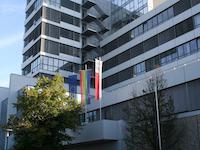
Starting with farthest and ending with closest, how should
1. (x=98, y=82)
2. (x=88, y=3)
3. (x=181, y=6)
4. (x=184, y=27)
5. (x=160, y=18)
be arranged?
(x=88, y=3)
(x=160, y=18)
(x=181, y=6)
(x=184, y=27)
(x=98, y=82)

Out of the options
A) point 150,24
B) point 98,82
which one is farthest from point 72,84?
point 150,24

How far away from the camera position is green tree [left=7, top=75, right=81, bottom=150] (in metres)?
32.8

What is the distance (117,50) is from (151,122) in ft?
121

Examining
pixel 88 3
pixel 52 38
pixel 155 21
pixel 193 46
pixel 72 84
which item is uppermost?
pixel 88 3

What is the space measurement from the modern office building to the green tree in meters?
3.61

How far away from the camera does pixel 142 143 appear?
3034 centimetres

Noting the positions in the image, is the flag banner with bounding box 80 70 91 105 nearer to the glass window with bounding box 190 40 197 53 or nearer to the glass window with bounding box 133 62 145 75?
the glass window with bounding box 190 40 197 53

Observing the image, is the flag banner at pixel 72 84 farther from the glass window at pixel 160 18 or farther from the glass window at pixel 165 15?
the glass window at pixel 165 15

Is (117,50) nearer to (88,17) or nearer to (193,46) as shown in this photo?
(88,17)

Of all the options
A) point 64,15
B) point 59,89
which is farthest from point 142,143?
point 64,15

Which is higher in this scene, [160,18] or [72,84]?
[160,18]

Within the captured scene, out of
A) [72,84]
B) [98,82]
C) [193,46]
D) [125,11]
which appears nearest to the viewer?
[98,82]

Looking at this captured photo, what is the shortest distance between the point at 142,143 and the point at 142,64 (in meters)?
29.5

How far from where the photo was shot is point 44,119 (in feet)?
111
